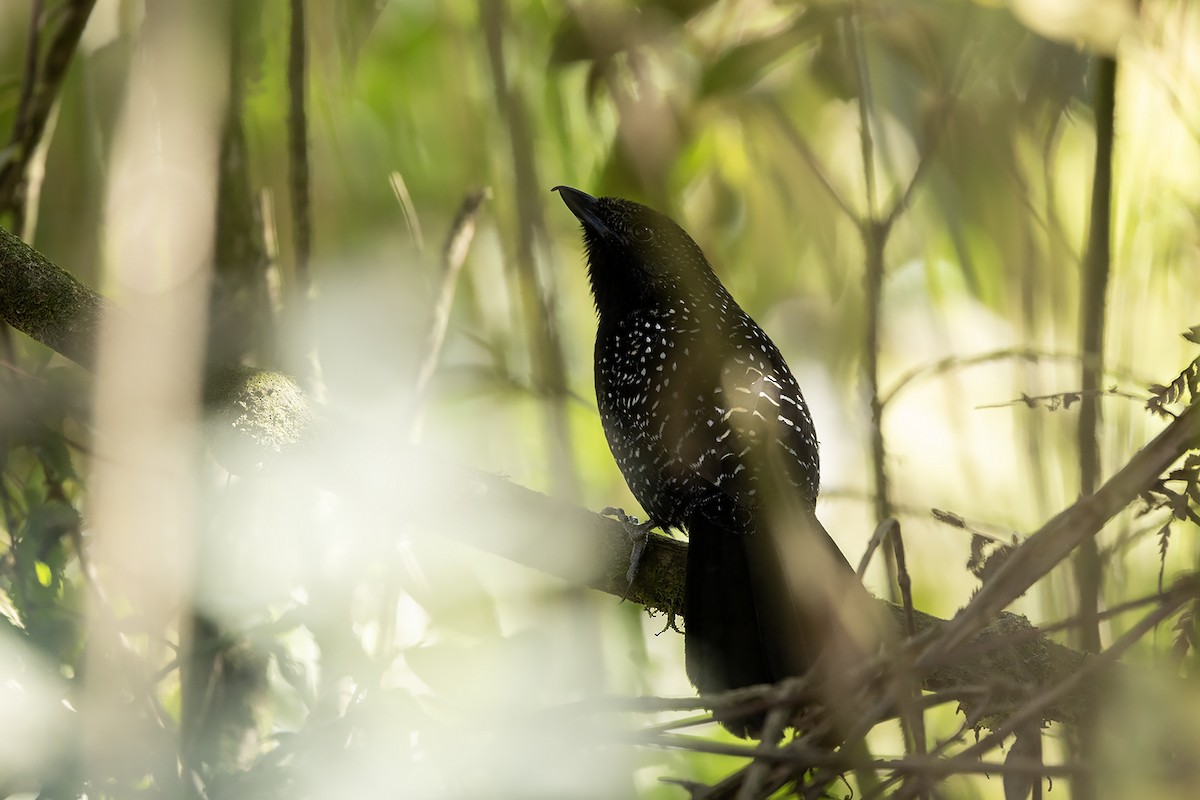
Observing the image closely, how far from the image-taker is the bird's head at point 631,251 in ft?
10.8

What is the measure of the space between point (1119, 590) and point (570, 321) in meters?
2.76

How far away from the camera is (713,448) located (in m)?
2.54

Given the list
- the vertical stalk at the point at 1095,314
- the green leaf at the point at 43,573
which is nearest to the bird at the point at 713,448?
the vertical stalk at the point at 1095,314

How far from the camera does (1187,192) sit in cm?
241

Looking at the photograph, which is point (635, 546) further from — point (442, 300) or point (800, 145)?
point (800, 145)

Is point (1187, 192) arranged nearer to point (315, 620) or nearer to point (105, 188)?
point (315, 620)

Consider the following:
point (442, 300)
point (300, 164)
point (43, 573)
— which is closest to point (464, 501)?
point (442, 300)

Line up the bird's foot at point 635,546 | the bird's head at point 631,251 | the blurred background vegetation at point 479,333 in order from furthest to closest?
the bird's head at point 631,251 < the bird's foot at point 635,546 < the blurred background vegetation at point 479,333

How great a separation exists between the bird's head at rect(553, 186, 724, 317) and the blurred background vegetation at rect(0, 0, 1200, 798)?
0.16m

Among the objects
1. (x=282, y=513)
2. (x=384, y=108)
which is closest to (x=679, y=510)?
(x=282, y=513)

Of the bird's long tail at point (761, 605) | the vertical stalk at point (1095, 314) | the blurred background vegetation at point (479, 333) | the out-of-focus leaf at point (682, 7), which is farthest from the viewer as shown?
the out-of-focus leaf at point (682, 7)

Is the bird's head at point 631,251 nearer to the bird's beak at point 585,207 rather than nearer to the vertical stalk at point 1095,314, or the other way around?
the bird's beak at point 585,207

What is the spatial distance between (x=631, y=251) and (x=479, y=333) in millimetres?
581

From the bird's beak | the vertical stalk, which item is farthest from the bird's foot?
the bird's beak
